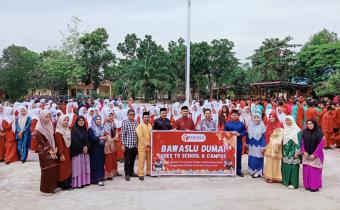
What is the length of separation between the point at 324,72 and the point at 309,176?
26270 millimetres

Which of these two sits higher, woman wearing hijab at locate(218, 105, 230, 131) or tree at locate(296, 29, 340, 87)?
tree at locate(296, 29, 340, 87)

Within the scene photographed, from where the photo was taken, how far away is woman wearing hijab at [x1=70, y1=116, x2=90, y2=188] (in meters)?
6.67

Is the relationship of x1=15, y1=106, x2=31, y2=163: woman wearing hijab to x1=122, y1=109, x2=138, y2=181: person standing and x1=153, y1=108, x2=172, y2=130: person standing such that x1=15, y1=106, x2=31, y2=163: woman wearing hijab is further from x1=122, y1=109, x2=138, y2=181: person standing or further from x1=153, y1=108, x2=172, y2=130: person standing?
x1=153, y1=108, x2=172, y2=130: person standing

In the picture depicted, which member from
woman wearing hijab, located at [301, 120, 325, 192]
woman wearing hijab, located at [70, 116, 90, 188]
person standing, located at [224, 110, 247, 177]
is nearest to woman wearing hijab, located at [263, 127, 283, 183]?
woman wearing hijab, located at [301, 120, 325, 192]

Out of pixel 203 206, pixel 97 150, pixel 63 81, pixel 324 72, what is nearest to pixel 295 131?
pixel 203 206

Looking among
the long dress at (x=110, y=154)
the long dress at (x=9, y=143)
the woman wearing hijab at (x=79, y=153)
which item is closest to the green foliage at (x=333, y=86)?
the long dress at (x=110, y=154)

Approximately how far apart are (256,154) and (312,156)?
1291 mm

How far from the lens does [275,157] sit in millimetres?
7273

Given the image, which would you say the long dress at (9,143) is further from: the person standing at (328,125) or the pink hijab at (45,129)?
the person standing at (328,125)

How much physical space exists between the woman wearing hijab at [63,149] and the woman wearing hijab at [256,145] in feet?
12.2

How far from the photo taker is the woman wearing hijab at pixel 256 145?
7.67 meters

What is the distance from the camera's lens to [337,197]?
20.8 ft

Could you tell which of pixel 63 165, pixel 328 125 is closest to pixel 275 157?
pixel 63 165

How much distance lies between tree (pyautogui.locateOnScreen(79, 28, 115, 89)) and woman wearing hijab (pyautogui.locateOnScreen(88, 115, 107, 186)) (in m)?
28.5
